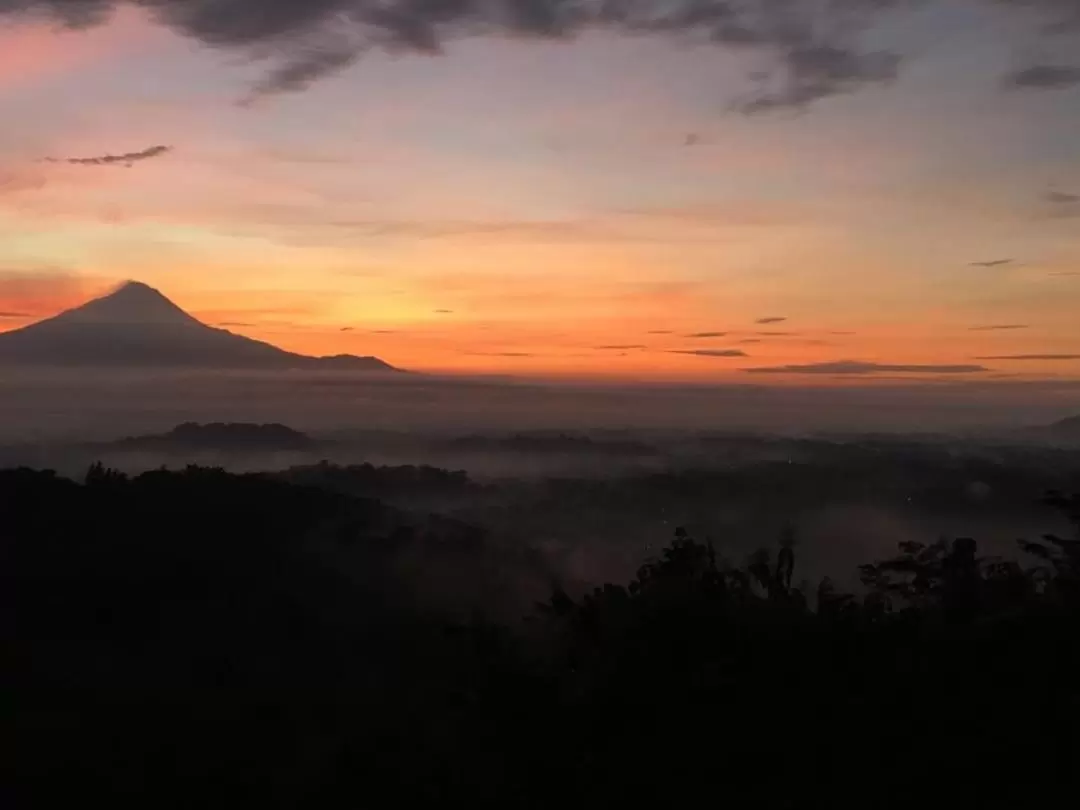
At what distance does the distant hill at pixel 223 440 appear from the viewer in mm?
183250

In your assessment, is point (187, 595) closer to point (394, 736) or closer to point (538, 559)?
point (538, 559)

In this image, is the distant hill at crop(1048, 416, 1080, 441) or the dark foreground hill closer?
the dark foreground hill

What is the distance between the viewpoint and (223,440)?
636 ft

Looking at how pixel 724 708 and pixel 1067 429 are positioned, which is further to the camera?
pixel 1067 429

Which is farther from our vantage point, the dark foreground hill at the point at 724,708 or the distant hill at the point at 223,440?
the distant hill at the point at 223,440

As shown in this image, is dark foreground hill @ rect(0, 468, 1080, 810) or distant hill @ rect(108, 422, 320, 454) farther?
distant hill @ rect(108, 422, 320, 454)

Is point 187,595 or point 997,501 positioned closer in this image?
point 187,595

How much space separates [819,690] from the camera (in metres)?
10.1

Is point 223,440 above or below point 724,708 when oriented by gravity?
below

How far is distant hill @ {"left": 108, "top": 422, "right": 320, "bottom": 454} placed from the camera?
183 meters

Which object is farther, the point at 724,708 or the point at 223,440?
the point at 223,440

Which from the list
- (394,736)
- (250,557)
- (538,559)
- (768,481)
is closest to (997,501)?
(768,481)

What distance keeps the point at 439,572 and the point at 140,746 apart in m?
46.4

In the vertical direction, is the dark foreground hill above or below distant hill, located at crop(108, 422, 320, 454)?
above
